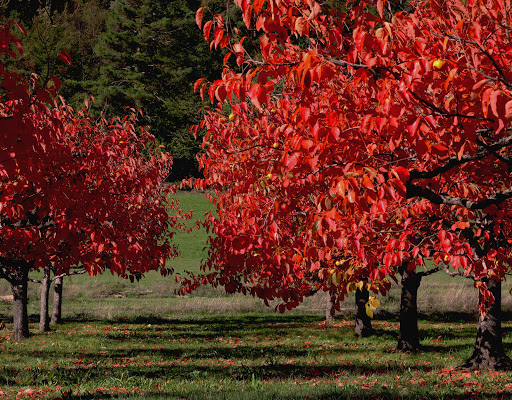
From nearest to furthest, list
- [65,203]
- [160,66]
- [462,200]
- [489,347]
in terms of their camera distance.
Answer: [462,200] → [65,203] → [489,347] → [160,66]

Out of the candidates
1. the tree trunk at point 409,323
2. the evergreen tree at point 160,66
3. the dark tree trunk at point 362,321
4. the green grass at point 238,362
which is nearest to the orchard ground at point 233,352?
the green grass at point 238,362

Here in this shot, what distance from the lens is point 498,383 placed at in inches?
377

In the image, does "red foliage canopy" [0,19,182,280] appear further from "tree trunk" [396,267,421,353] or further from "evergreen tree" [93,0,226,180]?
"evergreen tree" [93,0,226,180]

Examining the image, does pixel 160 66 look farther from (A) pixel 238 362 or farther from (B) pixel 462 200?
(B) pixel 462 200

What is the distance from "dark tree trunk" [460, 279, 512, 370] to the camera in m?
11.4

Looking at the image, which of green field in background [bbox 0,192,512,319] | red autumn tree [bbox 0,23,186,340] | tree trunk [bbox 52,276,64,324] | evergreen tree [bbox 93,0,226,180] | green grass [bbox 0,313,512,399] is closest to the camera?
green grass [bbox 0,313,512,399]

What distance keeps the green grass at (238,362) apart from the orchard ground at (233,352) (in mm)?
30

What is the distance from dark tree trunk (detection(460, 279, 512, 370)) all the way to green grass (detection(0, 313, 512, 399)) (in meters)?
0.62

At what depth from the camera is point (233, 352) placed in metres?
14.6

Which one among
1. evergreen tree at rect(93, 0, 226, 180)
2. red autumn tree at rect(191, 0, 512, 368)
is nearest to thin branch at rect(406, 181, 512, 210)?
red autumn tree at rect(191, 0, 512, 368)

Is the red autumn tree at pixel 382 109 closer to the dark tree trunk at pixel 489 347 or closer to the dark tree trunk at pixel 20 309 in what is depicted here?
the dark tree trunk at pixel 489 347

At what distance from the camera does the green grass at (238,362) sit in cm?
829

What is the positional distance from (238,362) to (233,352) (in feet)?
6.41

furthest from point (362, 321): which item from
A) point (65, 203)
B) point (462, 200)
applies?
point (462, 200)
